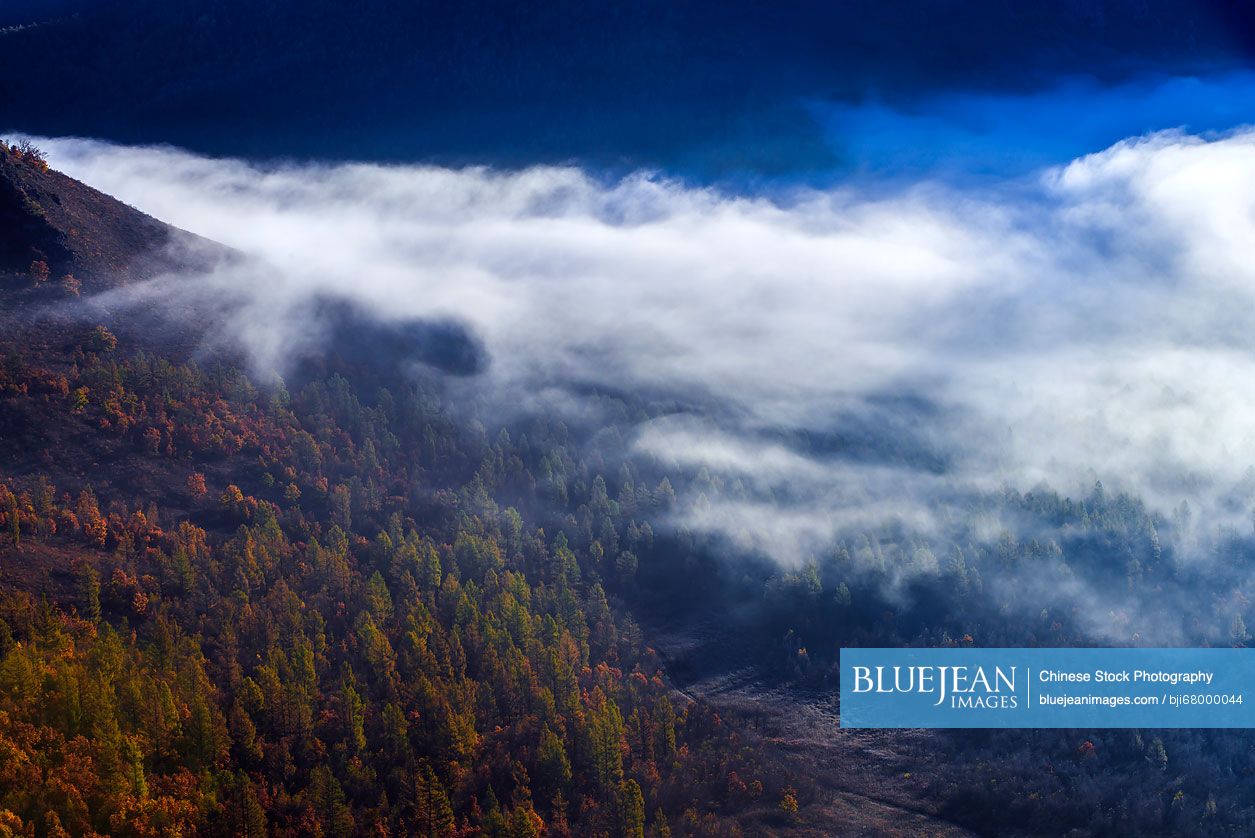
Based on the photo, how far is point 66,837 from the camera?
199250 mm

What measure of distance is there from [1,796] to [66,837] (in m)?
12.4

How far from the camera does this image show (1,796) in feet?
648
